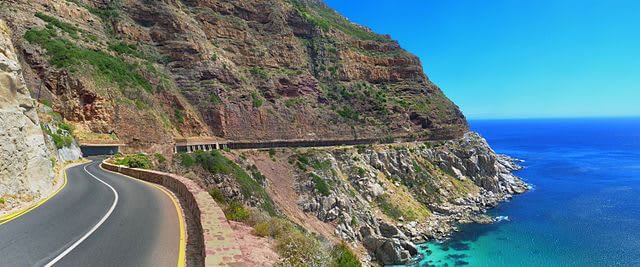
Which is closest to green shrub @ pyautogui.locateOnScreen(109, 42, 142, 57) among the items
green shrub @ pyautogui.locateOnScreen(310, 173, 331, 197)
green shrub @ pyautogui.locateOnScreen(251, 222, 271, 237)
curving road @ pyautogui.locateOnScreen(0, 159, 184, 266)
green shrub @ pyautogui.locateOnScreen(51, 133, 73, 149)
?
green shrub @ pyautogui.locateOnScreen(51, 133, 73, 149)

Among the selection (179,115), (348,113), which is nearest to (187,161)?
(179,115)

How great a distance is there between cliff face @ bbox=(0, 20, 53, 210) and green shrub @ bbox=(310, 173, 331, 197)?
31.3 meters

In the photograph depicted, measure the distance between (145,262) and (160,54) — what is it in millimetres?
67432

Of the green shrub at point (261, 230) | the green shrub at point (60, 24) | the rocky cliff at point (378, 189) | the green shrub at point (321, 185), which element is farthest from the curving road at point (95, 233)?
the green shrub at point (60, 24)

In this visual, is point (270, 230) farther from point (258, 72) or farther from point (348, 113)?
point (348, 113)

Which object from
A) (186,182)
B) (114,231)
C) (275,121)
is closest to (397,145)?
(275,121)

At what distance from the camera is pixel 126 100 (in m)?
52.7

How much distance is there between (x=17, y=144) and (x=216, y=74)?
176 ft

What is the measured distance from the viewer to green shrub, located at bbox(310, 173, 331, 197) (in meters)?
47.0

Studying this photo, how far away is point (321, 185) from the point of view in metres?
48.1

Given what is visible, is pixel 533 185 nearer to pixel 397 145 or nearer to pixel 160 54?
pixel 397 145

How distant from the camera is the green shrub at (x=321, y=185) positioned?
4696 centimetres

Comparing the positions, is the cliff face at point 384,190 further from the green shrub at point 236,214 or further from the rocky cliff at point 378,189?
the green shrub at point 236,214

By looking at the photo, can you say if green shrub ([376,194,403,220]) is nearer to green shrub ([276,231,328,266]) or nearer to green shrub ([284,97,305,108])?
green shrub ([284,97,305,108])
